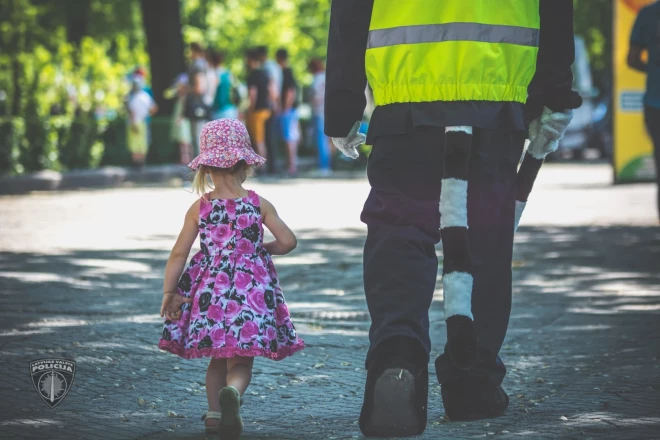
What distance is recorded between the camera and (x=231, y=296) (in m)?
4.31

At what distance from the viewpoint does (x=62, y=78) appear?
20062 mm

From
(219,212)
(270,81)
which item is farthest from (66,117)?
(219,212)

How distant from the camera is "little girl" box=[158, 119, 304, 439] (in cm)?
428

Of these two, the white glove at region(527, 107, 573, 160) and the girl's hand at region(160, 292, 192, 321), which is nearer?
the girl's hand at region(160, 292, 192, 321)

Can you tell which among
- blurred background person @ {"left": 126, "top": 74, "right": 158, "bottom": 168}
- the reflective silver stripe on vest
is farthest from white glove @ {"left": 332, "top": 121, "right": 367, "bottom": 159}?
blurred background person @ {"left": 126, "top": 74, "right": 158, "bottom": 168}

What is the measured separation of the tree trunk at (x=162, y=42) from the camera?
84.2ft

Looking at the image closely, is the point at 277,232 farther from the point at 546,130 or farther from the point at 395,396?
the point at 546,130

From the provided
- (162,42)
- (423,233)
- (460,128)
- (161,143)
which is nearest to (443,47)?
(460,128)

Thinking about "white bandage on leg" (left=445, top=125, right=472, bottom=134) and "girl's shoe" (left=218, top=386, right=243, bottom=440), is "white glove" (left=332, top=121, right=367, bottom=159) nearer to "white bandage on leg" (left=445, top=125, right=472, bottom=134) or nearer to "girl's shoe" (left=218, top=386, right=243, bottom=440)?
"white bandage on leg" (left=445, top=125, right=472, bottom=134)

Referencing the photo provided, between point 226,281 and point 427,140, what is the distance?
0.78m

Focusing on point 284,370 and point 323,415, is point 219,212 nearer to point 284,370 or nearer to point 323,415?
point 323,415

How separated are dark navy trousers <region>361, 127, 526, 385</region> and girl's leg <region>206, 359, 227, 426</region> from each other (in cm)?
53

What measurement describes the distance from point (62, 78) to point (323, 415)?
16.3 metres

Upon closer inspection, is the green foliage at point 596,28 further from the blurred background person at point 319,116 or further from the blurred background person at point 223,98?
the blurred background person at point 223,98
